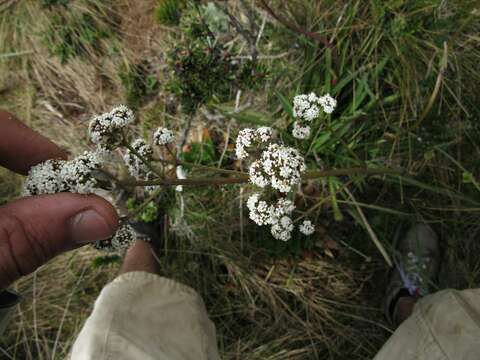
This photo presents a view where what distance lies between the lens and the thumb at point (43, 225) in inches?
80.9

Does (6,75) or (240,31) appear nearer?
(240,31)

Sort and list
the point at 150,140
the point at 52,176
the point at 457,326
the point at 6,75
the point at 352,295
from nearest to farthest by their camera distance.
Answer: the point at 52,176
the point at 457,326
the point at 352,295
the point at 150,140
the point at 6,75

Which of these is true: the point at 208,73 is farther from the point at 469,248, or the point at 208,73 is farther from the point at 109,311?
the point at 469,248

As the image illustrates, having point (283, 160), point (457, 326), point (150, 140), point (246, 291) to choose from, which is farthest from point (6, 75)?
point (457, 326)

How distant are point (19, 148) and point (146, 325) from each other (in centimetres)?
166

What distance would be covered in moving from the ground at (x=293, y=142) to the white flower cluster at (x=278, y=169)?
109 centimetres

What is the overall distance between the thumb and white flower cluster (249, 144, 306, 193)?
0.80m

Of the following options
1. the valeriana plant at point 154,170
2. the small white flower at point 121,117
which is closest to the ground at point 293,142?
the valeriana plant at point 154,170

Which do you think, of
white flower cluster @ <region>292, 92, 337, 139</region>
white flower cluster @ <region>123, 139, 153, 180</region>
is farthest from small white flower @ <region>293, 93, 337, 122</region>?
white flower cluster @ <region>123, 139, 153, 180</region>

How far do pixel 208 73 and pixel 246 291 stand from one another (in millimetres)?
2247

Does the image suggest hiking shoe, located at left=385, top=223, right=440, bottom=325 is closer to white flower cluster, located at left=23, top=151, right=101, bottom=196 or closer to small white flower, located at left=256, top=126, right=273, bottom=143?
small white flower, located at left=256, top=126, right=273, bottom=143

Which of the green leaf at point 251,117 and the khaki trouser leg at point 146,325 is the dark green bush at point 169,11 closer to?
the green leaf at point 251,117

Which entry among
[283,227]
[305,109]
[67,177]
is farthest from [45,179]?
[305,109]

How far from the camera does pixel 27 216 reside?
207 cm
